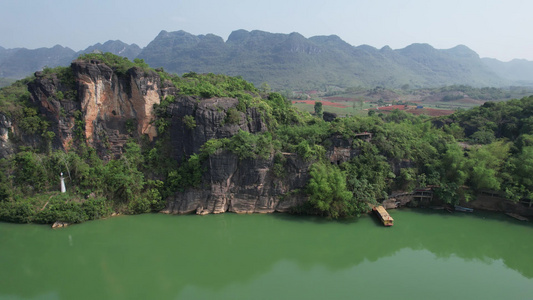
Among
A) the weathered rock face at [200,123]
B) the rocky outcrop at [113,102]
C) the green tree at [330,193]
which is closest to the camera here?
the green tree at [330,193]

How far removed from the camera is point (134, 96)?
1412 cm

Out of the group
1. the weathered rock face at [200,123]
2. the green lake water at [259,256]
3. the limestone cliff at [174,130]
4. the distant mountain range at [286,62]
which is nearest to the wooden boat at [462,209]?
the green lake water at [259,256]

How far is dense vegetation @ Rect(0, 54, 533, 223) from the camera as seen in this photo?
1291 centimetres

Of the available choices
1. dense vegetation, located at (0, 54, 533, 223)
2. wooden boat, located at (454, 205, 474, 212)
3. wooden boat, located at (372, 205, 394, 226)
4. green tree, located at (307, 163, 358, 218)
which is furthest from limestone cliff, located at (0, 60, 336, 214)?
wooden boat, located at (454, 205, 474, 212)

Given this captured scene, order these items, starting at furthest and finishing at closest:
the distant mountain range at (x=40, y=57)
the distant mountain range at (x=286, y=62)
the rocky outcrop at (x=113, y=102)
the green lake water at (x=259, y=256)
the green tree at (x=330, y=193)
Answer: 1. the distant mountain range at (x=40, y=57)
2. the distant mountain range at (x=286, y=62)
3. the rocky outcrop at (x=113, y=102)
4. the green tree at (x=330, y=193)
5. the green lake water at (x=259, y=256)

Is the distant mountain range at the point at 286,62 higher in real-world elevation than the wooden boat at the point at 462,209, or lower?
higher

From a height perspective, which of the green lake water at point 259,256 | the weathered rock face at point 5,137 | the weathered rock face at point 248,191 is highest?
the weathered rock face at point 5,137

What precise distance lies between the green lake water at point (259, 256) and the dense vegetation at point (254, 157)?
0.87 metres

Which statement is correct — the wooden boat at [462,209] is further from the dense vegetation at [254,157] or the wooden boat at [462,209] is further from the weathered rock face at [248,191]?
the weathered rock face at [248,191]

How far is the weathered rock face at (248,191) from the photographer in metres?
13.5

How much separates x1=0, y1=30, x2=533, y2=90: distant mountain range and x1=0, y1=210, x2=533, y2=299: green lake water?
7191cm

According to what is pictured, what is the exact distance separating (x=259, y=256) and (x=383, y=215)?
583cm

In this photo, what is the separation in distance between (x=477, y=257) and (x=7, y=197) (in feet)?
62.6

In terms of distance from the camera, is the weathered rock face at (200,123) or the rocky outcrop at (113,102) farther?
the weathered rock face at (200,123)
